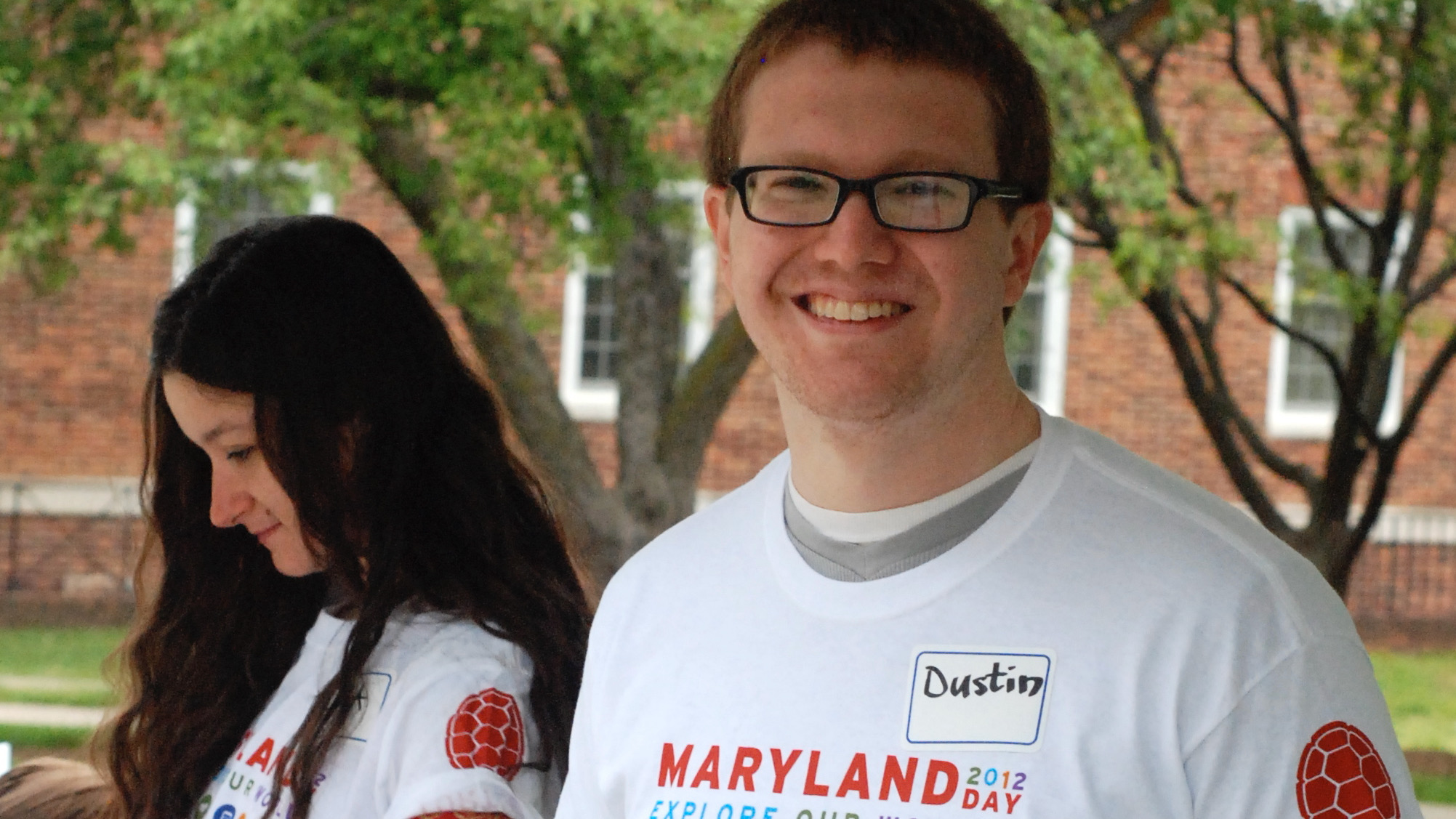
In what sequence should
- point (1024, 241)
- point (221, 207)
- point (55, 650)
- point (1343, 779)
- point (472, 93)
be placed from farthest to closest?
point (55, 650)
point (221, 207)
point (472, 93)
point (1024, 241)
point (1343, 779)

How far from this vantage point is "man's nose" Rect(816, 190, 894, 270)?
145 cm

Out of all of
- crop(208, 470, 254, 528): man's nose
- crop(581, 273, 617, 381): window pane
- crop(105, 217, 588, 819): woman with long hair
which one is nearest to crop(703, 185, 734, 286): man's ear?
crop(105, 217, 588, 819): woman with long hair

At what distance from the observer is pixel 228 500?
2074 millimetres

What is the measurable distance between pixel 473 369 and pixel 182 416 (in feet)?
1.23

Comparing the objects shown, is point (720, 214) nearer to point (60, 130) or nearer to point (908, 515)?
point (908, 515)

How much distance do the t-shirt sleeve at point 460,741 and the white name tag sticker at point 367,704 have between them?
0.02 m

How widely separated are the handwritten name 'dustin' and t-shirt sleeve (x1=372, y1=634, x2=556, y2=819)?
60 cm

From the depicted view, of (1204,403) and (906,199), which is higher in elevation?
(906,199)

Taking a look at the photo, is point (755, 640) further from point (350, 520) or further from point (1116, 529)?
point (350, 520)

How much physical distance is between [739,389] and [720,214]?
34.1ft

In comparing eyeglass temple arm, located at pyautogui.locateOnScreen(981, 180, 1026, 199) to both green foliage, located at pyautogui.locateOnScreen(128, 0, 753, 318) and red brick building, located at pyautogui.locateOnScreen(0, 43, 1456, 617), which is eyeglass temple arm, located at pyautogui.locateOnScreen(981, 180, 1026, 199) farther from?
red brick building, located at pyautogui.locateOnScreen(0, 43, 1456, 617)

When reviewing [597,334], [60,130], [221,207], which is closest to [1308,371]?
[597,334]

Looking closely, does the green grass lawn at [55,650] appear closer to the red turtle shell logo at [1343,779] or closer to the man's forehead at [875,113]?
the man's forehead at [875,113]

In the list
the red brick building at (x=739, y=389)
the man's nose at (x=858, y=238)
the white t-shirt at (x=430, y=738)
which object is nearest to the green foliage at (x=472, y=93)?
the white t-shirt at (x=430, y=738)
